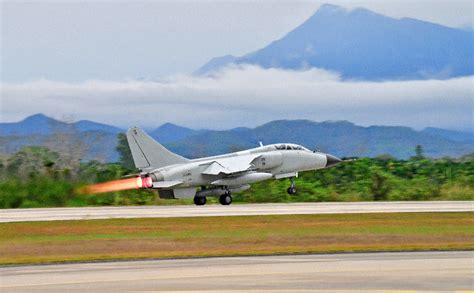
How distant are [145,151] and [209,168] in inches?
133

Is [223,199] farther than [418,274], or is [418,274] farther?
[223,199]

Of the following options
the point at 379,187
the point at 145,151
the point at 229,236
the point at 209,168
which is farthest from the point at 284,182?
the point at 229,236

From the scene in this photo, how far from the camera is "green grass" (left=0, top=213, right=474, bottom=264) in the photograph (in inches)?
1154

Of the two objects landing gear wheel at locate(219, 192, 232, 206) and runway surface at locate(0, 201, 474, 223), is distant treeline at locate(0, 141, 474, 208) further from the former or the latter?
landing gear wheel at locate(219, 192, 232, 206)

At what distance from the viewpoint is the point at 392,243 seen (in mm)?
31156

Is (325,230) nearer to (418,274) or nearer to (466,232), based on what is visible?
(466,232)

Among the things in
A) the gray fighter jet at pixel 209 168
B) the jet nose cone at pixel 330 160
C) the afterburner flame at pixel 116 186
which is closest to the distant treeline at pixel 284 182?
the afterburner flame at pixel 116 186

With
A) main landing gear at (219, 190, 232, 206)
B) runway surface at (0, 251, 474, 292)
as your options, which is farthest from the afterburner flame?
runway surface at (0, 251, 474, 292)

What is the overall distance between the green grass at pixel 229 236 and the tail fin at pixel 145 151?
951 cm

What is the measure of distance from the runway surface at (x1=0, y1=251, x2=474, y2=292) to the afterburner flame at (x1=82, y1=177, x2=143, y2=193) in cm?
2411

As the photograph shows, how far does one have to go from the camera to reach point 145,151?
51.6 m

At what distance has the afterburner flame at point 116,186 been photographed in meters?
50.8

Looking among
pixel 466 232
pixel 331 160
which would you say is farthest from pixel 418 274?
pixel 331 160

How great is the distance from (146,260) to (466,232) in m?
13.0
